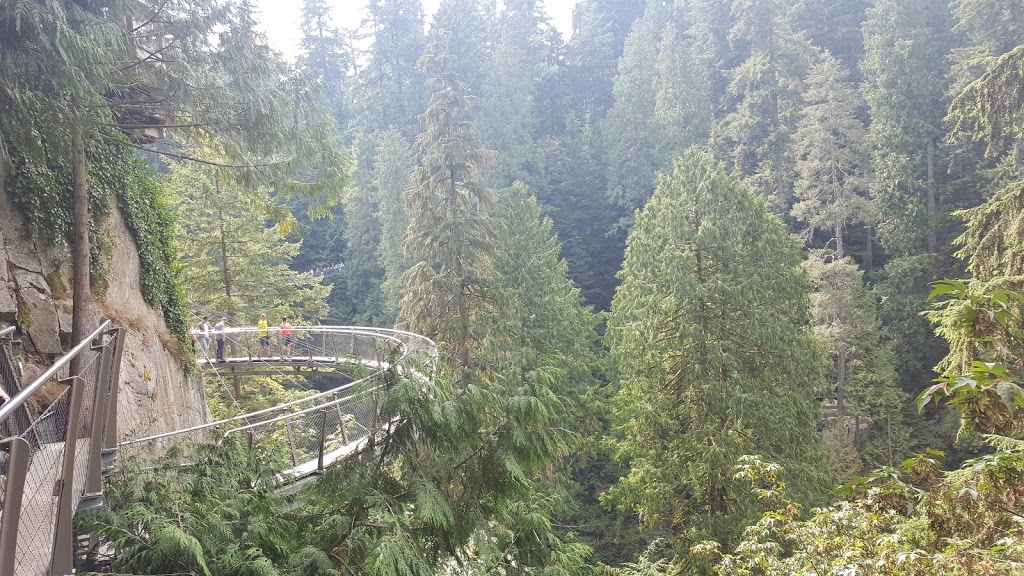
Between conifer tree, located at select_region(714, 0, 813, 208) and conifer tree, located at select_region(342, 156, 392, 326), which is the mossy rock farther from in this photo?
conifer tree, located at select_region(342, 156, 392, 326)

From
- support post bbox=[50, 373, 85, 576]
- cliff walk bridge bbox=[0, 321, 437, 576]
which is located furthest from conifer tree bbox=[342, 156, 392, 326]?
support post bbox=[50, 373, 85, 576]

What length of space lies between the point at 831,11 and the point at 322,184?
126ft

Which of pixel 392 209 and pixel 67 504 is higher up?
pixel 392 209

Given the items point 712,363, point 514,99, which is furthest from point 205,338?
point 514,99

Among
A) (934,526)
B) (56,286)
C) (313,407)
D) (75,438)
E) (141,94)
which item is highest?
(141,94)

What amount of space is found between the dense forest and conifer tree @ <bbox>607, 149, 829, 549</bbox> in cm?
8

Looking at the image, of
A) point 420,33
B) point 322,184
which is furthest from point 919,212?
point 420,33

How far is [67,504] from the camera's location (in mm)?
3195

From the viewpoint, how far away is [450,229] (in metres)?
20.1

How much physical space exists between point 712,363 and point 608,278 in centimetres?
2586

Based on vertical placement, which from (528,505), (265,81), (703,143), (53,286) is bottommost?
(528,505)

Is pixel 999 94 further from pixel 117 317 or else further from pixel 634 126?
pixel 634 126

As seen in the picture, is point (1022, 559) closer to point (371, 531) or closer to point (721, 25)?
point (371, 531)

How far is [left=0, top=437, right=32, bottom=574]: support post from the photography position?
2312mm
